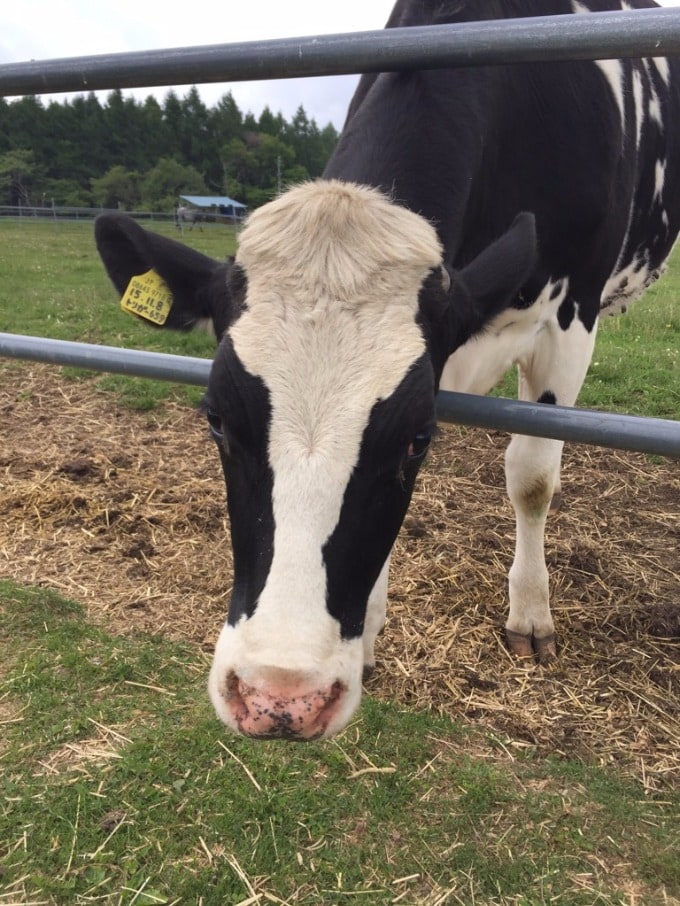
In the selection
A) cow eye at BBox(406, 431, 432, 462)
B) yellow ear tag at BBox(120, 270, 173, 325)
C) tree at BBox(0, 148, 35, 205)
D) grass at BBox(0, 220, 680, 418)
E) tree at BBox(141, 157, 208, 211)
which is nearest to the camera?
cow eye at BBox(406, 431, 432, 462)

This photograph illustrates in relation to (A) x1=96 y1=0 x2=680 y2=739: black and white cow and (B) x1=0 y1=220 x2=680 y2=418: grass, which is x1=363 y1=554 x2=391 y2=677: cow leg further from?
(B) x1=0 y1=220 x2=680 y2=418: grass

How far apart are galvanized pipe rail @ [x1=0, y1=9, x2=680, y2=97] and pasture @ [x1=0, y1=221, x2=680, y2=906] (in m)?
0.91

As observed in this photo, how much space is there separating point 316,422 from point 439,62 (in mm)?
874

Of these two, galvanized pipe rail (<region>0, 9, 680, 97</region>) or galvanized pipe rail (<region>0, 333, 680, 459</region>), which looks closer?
galvanized pipe rail (<region>0, 9, 680, 97</region>)

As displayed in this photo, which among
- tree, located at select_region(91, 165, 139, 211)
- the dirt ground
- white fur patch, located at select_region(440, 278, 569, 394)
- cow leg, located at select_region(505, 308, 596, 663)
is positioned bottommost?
tree, located at select_region(91, 165, 139, 211)

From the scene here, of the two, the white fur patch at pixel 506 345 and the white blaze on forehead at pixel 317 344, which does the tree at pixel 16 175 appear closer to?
the white fur patch at pixel 506 345

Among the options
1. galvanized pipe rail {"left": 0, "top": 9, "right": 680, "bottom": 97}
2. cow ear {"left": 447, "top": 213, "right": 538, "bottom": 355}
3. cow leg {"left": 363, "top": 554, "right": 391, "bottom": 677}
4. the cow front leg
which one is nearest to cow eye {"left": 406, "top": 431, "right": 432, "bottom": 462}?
cow ear {"left": 447, "top": 213, "right": 538, "bottom": 355}

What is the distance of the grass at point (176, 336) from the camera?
5828 millimetres

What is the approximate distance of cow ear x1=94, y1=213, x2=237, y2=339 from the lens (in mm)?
1993

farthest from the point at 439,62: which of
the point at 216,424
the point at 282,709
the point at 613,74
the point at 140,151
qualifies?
the point at 140,151

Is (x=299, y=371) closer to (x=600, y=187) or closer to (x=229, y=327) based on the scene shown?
(x=229, y=327)

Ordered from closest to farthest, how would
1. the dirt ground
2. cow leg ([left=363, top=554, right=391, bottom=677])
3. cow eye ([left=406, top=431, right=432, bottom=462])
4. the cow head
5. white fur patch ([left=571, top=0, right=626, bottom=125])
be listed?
the cow head
cow eye ([left=406, top=431, right=432, bottom=462])
the dirt ground
cow leg ([left=363, top=554, right=391, bottom=677])
white fur patch ([left=571, top=0, right=626, bottom=125])

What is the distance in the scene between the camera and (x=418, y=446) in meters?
1.75

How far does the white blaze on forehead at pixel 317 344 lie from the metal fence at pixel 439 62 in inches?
11.3
